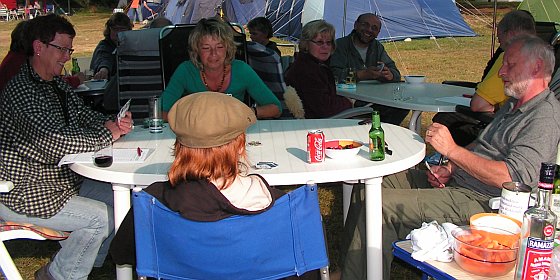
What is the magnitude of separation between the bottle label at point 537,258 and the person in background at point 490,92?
7.92 ft

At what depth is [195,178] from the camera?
6.30 ft

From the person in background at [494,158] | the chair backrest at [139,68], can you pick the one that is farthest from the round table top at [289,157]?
the chair backrest at [139,68]

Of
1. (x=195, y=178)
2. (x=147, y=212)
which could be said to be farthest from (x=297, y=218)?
(x=147, y=212)

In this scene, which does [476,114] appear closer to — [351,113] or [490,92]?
[490,92]

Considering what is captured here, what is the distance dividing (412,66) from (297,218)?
34.5 ft

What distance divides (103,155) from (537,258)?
1737mm

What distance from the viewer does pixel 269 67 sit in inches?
191

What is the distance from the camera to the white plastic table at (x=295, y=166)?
8.04ft

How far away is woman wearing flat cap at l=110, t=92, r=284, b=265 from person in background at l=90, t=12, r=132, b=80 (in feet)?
14.1

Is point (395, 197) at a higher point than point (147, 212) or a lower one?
lower

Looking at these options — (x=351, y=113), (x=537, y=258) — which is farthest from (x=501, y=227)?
(x=351, y=113)

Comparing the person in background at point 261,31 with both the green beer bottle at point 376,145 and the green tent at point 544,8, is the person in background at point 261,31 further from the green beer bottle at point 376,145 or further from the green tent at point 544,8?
the green tent at point 544,8

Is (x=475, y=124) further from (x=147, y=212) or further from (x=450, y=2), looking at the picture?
(x=450, y=2)

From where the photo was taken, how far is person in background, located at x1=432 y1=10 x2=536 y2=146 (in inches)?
154
